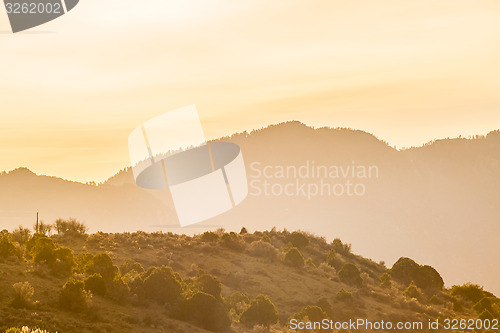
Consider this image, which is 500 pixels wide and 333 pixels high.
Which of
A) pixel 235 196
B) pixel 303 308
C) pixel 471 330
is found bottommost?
pixel 471 330

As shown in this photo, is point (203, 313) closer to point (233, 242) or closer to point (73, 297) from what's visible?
point (73, 297)

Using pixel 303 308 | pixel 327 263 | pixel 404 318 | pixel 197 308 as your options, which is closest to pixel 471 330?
pixel 404 318

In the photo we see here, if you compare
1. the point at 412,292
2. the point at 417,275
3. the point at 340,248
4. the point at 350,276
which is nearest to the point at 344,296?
the point at 350,276

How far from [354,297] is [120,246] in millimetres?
24720

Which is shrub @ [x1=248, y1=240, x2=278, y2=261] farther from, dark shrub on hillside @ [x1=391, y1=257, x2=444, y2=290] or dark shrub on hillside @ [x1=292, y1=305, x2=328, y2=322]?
dark shrub on hillside @ [x1=391, y1=257, x2=444, y2=290]

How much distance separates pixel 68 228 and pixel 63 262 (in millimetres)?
24549

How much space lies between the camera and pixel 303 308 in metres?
42.7

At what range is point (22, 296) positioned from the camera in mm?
25641

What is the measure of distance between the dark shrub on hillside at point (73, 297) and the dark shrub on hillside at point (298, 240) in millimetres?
43713

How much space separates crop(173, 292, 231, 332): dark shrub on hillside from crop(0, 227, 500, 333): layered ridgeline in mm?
61

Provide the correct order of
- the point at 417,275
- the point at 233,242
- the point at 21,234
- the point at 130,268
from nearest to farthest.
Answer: the point at 130,268 < the point at 21,234 < the point at 233,242 < the point at 417,275

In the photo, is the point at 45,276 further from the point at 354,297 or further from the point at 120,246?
the point at 354,297

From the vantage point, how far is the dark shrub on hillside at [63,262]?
106 feet

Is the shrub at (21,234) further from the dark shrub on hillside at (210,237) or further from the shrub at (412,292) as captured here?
the shrub at (412,292)
